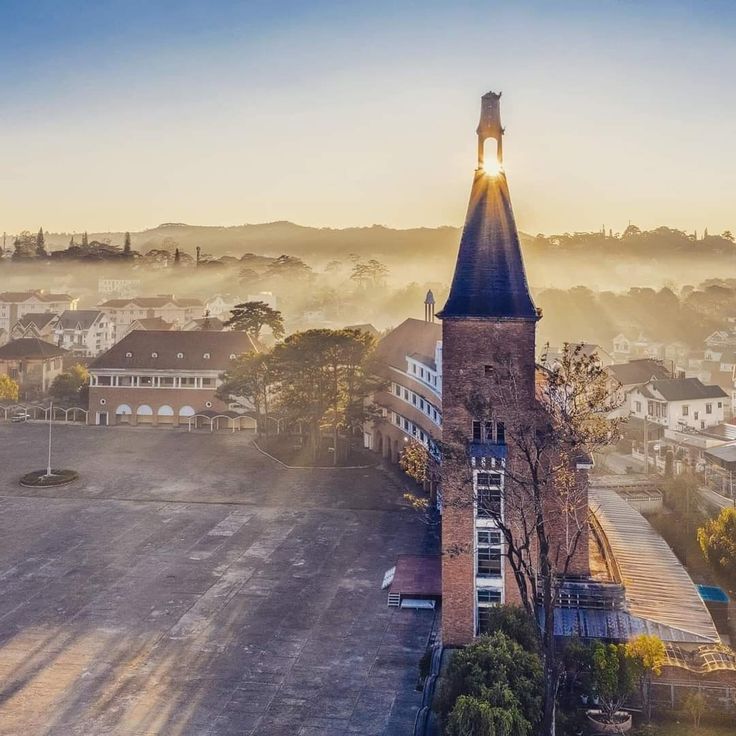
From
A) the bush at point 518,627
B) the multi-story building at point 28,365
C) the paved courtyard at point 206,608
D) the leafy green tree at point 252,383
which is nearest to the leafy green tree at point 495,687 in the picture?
the bush at point 518,627

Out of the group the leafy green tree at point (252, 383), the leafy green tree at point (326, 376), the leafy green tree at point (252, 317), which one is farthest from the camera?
the leafy green tree at point (252, 317)

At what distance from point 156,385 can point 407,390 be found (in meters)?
25.1

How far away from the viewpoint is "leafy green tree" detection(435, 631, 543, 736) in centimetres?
1498

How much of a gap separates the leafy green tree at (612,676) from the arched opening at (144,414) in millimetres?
47691

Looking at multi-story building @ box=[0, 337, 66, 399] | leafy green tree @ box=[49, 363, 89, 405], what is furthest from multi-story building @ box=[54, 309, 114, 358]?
leafy green tree @ box=[49, 363, 89, 405]

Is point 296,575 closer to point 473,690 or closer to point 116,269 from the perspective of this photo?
point 473,690

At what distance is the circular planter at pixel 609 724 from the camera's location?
58.0ft

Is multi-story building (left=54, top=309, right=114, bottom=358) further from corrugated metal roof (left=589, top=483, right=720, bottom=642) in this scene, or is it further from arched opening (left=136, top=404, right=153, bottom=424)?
corrugated metal roof (left=589, top=483, right=720, bottom=642)

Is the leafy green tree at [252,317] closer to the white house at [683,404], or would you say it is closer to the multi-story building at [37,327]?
the white house at [683,404]

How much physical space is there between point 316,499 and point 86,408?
3149 centimetres

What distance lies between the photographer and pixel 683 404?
52.3 metres

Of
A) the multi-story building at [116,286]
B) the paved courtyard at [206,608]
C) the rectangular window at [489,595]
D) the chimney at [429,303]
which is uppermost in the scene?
the multi-story building at [116,286]

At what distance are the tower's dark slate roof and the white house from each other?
112ft

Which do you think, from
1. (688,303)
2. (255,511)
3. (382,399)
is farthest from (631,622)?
(688,303)
